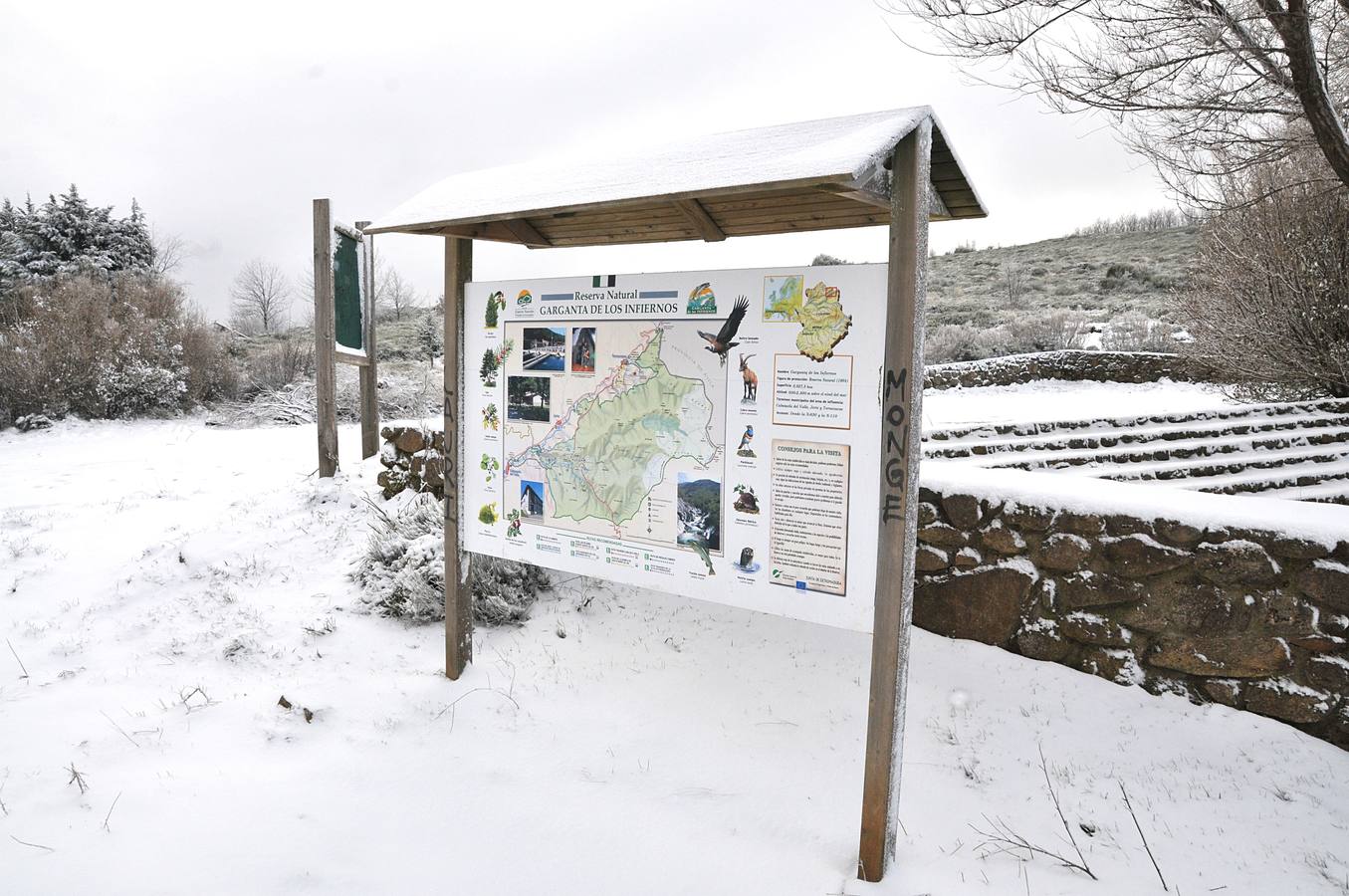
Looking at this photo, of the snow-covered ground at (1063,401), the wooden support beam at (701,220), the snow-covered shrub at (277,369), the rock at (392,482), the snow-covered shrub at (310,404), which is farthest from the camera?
the snow-covered shrub at (277,369)

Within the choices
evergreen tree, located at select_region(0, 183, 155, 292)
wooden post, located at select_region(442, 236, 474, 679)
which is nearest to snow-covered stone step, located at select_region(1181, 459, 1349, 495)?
wooden post, located at select_region(442, 236, 474, 679)

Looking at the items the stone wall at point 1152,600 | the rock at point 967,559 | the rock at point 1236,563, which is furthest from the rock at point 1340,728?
the rock at point 967,559

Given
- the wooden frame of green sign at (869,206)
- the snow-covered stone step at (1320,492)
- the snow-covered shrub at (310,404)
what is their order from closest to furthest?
the wooden frame of green sign at (869,206) < the snow-covered stone step at (1320,492) < the snow-covered shrub at (310,404)

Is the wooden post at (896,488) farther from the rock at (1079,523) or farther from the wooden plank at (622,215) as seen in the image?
the rock at (1079,523)

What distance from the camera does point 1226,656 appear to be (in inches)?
152

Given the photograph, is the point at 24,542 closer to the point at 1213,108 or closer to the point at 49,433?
the point at 49,433

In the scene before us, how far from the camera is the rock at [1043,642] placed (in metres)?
4.26

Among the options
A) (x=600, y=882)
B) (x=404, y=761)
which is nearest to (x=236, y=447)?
(x=404, y=761)

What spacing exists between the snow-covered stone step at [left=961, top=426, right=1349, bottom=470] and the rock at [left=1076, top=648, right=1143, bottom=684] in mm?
2771

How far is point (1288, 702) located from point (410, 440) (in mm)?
5957

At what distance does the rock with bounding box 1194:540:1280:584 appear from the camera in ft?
12.3

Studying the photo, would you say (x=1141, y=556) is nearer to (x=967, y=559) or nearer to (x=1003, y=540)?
(x=1003, y=540)

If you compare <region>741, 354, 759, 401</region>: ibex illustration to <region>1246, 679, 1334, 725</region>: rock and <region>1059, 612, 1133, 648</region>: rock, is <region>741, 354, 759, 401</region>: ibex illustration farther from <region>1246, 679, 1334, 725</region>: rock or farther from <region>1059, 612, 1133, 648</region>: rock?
<region>1246, 679, 1334, 725</region>: rock

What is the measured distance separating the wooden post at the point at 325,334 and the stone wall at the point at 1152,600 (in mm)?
5234
